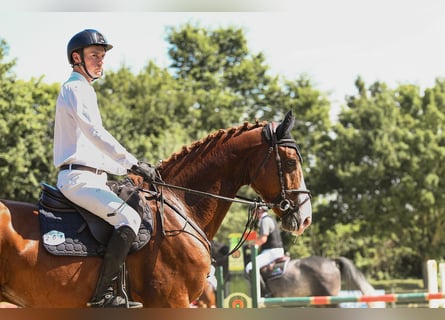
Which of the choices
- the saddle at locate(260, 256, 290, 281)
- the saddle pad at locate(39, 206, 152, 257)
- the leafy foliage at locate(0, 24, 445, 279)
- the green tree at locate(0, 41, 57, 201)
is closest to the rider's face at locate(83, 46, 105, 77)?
the saddle pad at locate(39, 206, 152, 257)

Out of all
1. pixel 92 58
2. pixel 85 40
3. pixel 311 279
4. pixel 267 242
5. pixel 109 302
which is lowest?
pixel 109 302

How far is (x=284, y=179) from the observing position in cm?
566

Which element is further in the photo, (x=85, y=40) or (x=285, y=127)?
(x=285, y=127)

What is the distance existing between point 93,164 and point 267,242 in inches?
311

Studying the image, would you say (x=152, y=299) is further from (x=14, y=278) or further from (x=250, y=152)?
(x=250, y=152)

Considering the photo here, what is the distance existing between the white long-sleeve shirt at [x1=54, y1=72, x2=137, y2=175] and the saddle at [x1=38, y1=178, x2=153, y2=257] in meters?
0.29

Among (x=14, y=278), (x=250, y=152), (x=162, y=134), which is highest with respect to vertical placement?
(x=162, y=134)

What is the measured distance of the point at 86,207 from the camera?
506cm

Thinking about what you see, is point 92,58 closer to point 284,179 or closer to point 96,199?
point 96,199

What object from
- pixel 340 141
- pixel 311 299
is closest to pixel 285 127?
pixel 311 299

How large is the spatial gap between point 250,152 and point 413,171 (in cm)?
2599

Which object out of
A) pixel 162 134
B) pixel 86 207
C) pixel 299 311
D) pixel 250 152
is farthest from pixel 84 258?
pixel 162 134

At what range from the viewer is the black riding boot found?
492 cm

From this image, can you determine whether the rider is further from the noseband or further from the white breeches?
the noseband
